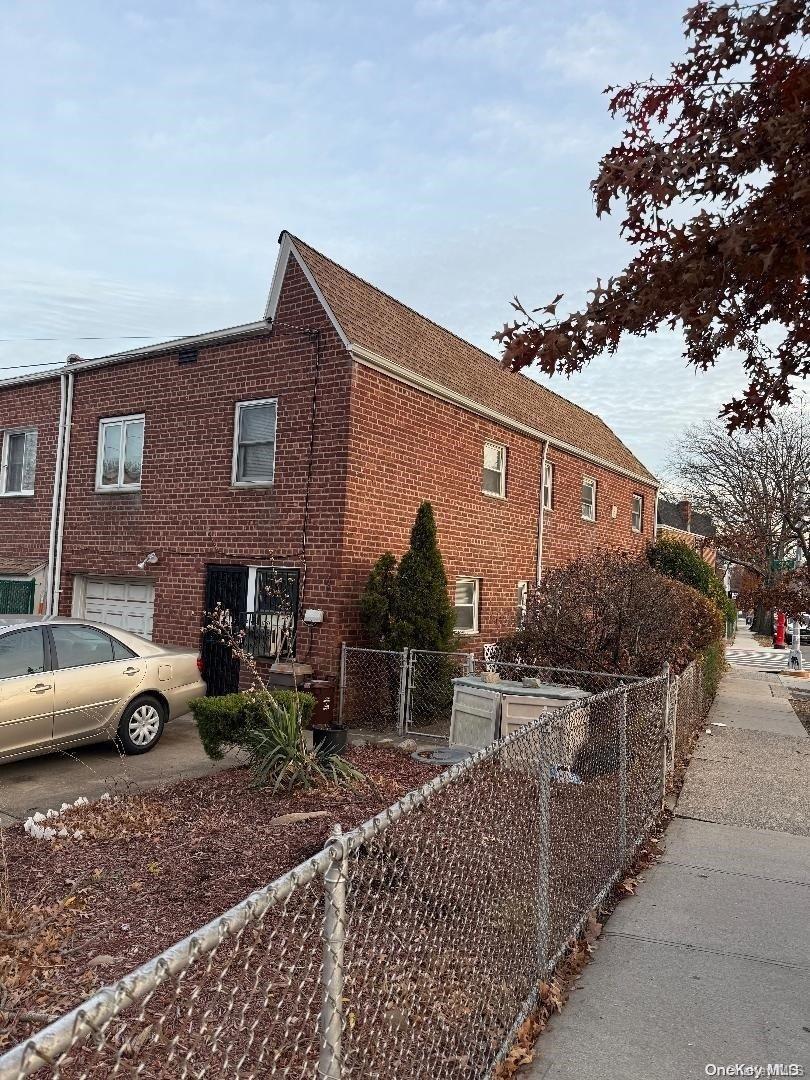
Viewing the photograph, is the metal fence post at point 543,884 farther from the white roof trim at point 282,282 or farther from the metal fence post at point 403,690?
the white roof trim at point 282,282

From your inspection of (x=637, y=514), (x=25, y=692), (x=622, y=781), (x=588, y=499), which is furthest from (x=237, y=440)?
(x=637, y=514)

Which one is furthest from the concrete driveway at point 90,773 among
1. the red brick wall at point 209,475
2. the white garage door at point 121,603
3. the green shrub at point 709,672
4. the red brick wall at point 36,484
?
the green shrub at point 709,672

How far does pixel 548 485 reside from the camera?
17672 millimetres

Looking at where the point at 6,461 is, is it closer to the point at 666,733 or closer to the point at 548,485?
the point at 548,485

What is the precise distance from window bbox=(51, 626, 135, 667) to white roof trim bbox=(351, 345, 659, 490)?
5119mm

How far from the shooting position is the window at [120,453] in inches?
538

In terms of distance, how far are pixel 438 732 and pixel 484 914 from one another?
6.91 meters

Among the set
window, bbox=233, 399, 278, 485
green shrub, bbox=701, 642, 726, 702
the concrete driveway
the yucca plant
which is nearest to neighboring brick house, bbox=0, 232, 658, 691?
window, bbox=233, 399, 278, 485

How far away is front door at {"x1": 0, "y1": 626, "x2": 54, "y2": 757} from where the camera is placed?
7535mm

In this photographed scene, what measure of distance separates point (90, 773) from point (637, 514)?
1853 centimetres

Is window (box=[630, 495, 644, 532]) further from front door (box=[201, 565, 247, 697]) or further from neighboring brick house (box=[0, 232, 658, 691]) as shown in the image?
front door (box=[201, 565, 247, 697])

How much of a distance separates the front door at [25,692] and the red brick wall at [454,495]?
4.38 meters

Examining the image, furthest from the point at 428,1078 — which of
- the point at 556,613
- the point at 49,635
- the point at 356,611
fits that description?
the point at 356,611

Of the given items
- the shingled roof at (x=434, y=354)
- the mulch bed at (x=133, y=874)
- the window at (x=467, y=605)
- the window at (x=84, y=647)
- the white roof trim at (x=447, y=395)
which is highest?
the shingled roof at (x=434, y=354)
